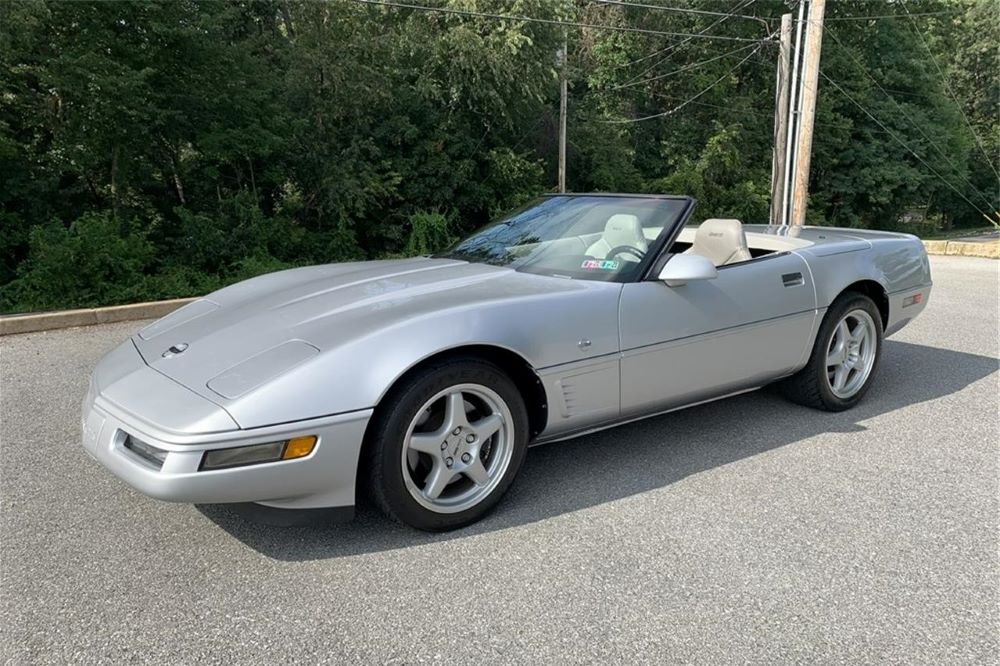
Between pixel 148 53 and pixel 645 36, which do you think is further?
pixel 645 36

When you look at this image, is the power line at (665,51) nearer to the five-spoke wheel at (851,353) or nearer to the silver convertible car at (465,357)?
the five-spoke wheel at (851,353)

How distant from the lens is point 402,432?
8.36 ft

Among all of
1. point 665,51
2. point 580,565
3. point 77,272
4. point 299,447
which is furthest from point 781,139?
point 299,447

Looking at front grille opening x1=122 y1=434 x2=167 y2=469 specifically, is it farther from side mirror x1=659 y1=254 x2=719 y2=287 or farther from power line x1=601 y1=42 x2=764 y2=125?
power line x1=601 y1=42 x2=764 y2=125

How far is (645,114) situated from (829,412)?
21.6 metres

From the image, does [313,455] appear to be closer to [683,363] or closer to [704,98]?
[683,363]

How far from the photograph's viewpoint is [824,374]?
4035 millimetres

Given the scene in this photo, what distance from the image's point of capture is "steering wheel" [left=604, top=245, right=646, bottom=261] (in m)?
3.39

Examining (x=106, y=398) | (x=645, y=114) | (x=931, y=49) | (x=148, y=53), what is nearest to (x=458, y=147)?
(x=148, y=53)

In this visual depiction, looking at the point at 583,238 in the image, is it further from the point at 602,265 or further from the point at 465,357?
the point at 465,357

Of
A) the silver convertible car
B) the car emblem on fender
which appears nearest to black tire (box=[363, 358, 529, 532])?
the silver convertible car

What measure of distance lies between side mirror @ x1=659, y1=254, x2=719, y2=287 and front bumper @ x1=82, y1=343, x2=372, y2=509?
1584 millimetres

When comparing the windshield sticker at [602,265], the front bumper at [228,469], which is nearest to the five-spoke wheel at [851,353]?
the windshield sticker at [602,265]

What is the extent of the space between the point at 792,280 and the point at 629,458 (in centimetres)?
137
